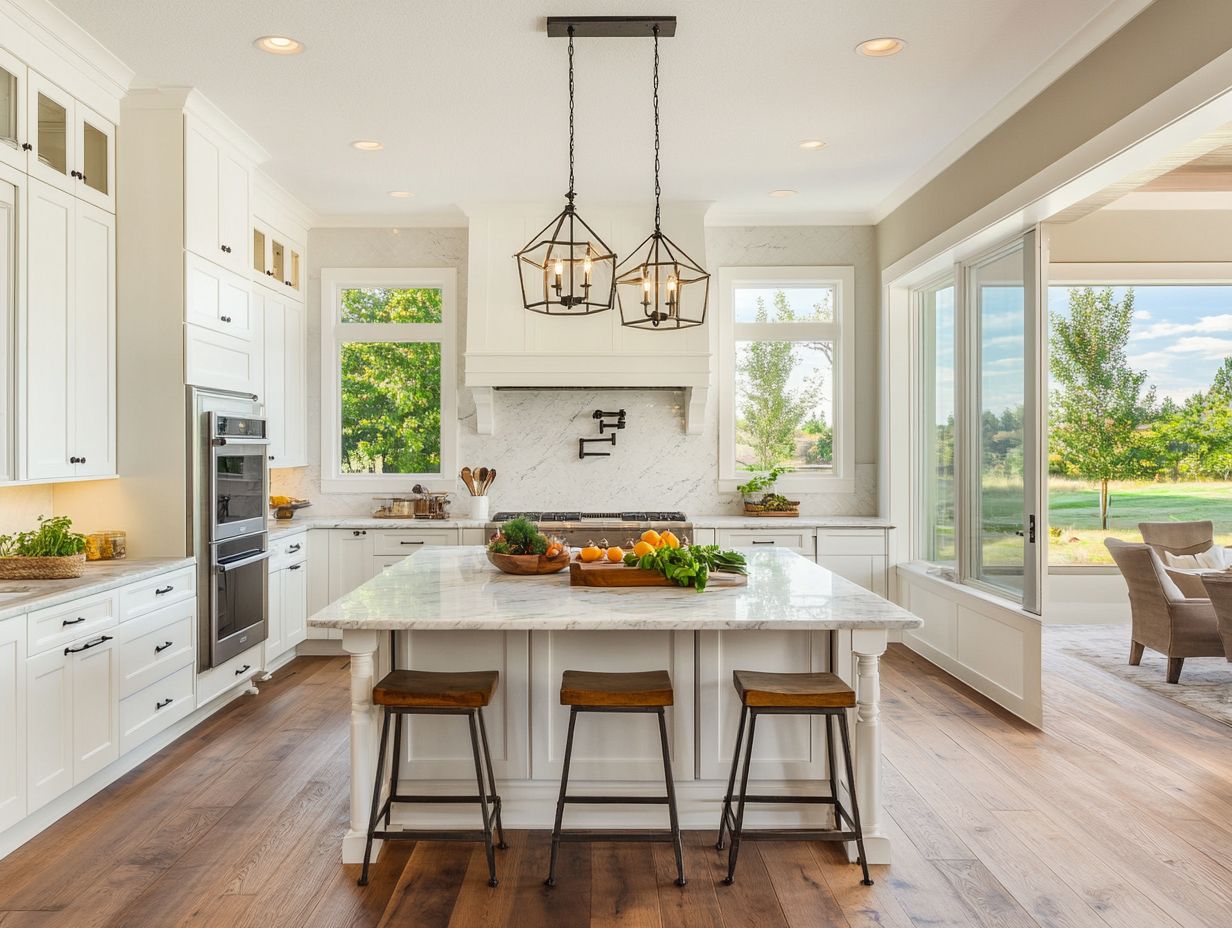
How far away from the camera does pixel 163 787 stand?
3.39m

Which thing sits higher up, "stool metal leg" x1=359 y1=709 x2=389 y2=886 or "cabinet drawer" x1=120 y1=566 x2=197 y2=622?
"cabinet drawer" x1=120 y1=566 x2=197 y2=622

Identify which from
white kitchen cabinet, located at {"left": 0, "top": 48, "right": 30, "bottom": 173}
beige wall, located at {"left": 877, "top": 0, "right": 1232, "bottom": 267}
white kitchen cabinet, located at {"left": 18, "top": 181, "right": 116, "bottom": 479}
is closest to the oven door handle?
white kitchen cabinet, located at {"left": 18, "top": 181, "right": 116, "bottom": 479}

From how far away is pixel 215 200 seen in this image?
4.30 meters

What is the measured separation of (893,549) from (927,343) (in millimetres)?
1424

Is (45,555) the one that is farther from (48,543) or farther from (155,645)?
(155,645)

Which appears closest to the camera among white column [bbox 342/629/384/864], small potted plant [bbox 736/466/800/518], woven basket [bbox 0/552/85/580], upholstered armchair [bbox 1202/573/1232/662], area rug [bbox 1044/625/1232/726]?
white column [bbox 342/629/384/864]

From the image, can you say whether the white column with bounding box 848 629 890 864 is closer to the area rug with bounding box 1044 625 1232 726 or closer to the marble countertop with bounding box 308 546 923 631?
the marble countertop with bounding box 308 546 923 631

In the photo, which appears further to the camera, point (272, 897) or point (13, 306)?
point (13, 306)

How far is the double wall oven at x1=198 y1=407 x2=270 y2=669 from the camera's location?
161 inches

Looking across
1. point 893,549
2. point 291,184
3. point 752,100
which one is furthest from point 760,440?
point 291,184

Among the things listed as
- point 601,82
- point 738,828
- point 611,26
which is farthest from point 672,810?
point 601,82

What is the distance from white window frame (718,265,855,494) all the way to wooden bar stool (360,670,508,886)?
12.0 feet

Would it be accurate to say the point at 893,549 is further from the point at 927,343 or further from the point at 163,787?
the point at 163,787

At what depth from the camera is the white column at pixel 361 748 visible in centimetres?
269
